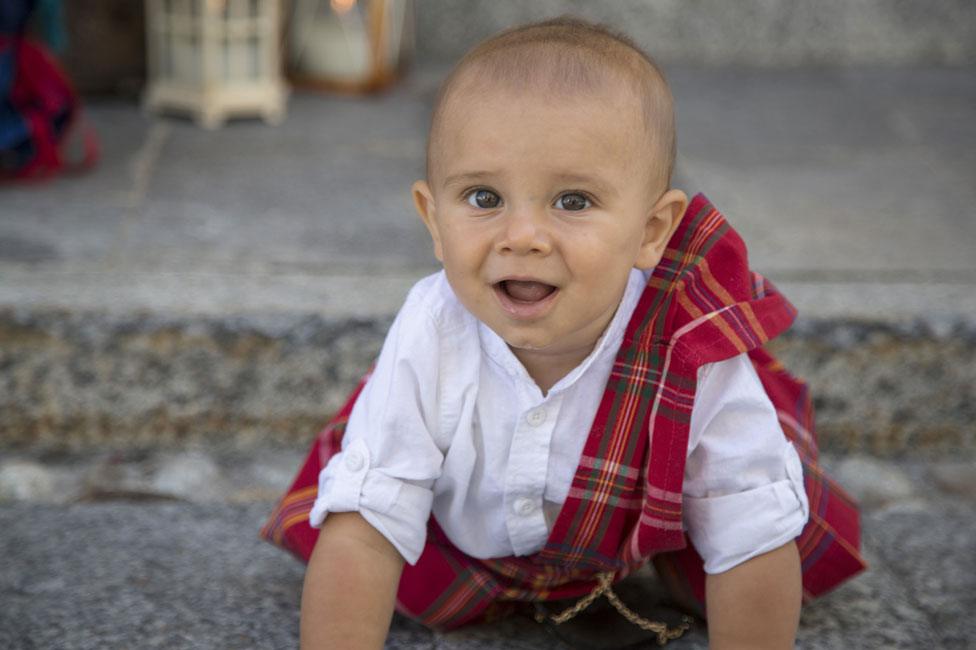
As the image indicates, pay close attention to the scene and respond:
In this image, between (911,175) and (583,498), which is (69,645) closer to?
(583,498)

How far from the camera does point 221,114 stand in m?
3.34

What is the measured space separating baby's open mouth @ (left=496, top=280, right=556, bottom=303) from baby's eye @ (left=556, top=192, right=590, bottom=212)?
0.29ft

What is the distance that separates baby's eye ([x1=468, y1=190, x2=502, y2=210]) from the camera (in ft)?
4.45

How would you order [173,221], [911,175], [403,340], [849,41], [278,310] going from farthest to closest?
[849,41], [911,175], [173,221], [278,310], [403,340]

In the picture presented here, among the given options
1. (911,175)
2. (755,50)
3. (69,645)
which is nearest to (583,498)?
(69,645)

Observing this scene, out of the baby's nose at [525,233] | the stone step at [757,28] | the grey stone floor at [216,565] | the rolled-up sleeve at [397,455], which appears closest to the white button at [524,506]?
the rolled-up sleeve at [397,455]

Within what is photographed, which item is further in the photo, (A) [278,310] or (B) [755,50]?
(B) [755,50]

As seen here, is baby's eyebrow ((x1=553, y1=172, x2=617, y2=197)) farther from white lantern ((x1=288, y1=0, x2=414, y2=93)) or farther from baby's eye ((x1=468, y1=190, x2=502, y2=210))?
white lantern ((x1=288, y1=0, x2=414, y2=93))

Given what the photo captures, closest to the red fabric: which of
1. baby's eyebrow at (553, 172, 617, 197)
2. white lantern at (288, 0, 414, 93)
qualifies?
white lantern at (288, 0, 414, 93)

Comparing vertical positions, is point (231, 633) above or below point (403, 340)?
below

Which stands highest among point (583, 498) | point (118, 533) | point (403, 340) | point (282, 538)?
point (403, 340)

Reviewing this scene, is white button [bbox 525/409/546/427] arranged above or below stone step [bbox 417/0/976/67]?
above

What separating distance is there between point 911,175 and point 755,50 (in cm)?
115

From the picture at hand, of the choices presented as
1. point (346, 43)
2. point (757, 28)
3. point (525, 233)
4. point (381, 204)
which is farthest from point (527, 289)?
point (757, 28)
